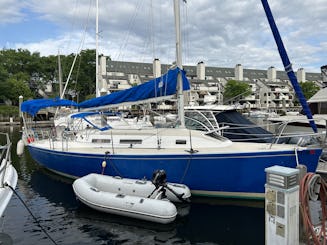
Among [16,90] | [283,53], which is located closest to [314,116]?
[283,53]

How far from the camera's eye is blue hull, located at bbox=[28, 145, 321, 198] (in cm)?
758

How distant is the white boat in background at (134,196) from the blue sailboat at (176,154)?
0.57 m

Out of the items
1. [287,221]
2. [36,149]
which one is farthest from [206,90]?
[287,221]

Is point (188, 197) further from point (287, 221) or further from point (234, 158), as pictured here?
point (287, 221)

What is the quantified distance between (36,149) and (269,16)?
1007cm

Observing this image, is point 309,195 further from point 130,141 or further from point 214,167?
point 130,141

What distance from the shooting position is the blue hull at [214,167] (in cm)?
758

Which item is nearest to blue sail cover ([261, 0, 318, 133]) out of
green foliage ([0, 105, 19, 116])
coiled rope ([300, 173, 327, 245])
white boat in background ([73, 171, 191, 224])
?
white boat in background ([73, 171, 191, 224])

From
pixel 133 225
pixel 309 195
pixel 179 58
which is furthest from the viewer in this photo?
pixel 179 58

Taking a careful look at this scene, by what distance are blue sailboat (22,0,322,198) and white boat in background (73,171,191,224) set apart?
0.57 metres

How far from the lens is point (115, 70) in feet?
235

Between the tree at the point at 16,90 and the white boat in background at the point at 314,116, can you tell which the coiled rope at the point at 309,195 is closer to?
the white boat in background at the point at 314,116

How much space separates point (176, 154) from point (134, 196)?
5.37ft

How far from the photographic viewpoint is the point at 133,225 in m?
7.08
